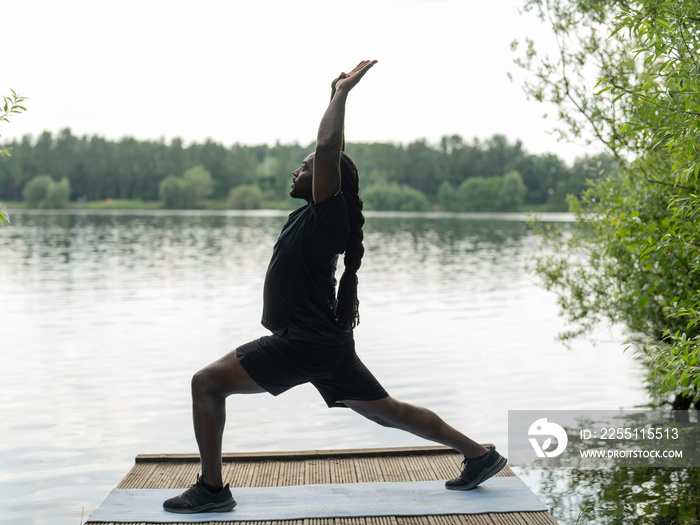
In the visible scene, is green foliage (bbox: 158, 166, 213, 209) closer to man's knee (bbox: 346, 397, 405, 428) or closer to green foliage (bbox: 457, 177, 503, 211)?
green foliage (bbox: 457, 177, 503, 211)

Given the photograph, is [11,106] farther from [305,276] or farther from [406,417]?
[406,417]

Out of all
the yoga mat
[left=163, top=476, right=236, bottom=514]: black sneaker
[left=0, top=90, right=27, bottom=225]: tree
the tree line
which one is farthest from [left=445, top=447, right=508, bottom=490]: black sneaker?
the tree line

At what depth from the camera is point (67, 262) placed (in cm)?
3023

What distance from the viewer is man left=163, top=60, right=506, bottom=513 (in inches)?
175

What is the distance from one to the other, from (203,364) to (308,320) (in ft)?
26.2

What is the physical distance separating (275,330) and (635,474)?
4121 millimetres

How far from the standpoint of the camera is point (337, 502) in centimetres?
500

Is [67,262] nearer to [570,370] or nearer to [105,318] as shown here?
[105,318]

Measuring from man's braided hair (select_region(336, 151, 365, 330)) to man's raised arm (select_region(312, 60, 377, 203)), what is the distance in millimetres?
295

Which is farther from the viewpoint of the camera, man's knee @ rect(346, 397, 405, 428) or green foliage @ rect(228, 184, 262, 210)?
green foliage @ rect(228, 184, 262, 210)

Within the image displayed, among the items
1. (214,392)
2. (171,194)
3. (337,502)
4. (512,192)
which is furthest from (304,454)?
(171,194)

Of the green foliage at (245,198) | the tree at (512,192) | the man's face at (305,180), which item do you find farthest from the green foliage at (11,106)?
the green foliage at (245,198)

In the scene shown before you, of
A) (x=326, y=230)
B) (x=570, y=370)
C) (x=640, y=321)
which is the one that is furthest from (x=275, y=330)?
(x=570, y=370)

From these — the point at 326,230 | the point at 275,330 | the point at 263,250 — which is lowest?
the point at 263,250
